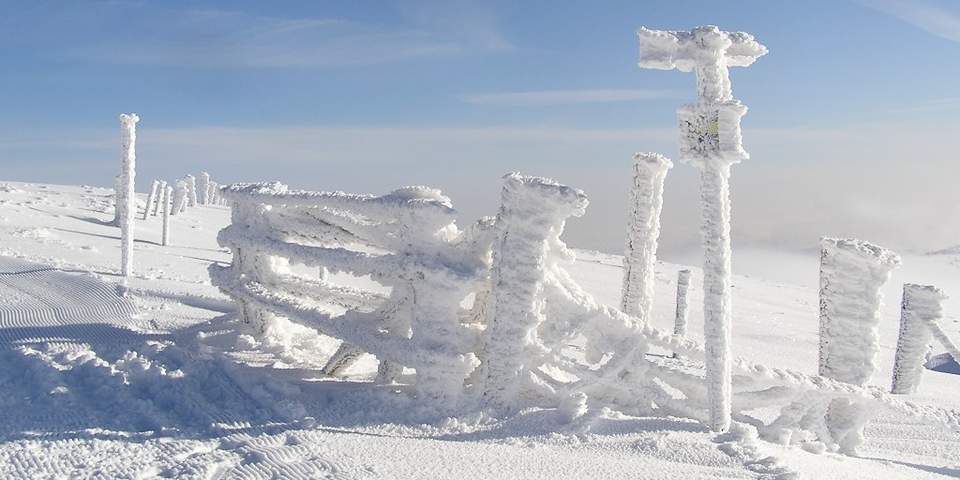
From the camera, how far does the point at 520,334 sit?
22.4ft

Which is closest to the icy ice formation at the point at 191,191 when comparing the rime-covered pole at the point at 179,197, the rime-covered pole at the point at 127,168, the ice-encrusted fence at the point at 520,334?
the rime-covered pole at the point at 179,197

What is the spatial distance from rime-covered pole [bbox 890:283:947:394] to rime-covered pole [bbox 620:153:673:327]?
4.30 m

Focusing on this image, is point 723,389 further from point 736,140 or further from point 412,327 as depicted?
point 412,327

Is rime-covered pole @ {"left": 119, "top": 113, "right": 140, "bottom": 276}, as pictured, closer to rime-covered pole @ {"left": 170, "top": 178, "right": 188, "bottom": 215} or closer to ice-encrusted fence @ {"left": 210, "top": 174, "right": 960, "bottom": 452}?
ice-encrusted fence @ {"left": 210, "top": 174, "right": 960, "bottom": 452}

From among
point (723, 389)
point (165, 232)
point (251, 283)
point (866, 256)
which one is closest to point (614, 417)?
point (723, 389)

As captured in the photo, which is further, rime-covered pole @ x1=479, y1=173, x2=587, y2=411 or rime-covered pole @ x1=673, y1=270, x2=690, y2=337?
rime-covered pole @ x1=673, y1=270, x2=690, y2=337

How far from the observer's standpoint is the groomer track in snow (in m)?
8.91

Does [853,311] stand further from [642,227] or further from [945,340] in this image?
[945,340]

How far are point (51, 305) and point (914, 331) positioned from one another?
13.3m

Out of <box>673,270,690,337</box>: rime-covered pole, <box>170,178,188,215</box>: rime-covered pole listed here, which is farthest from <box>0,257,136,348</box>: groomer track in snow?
<box>170,178,188,215</box>: rime-covered pole

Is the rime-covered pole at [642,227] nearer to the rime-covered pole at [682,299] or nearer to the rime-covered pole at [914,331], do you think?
the rime-covered pole at [682,299]

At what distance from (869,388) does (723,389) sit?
2306 millimetres

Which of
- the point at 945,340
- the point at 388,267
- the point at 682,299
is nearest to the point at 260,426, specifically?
the point at 388,267

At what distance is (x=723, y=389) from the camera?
257 inches
